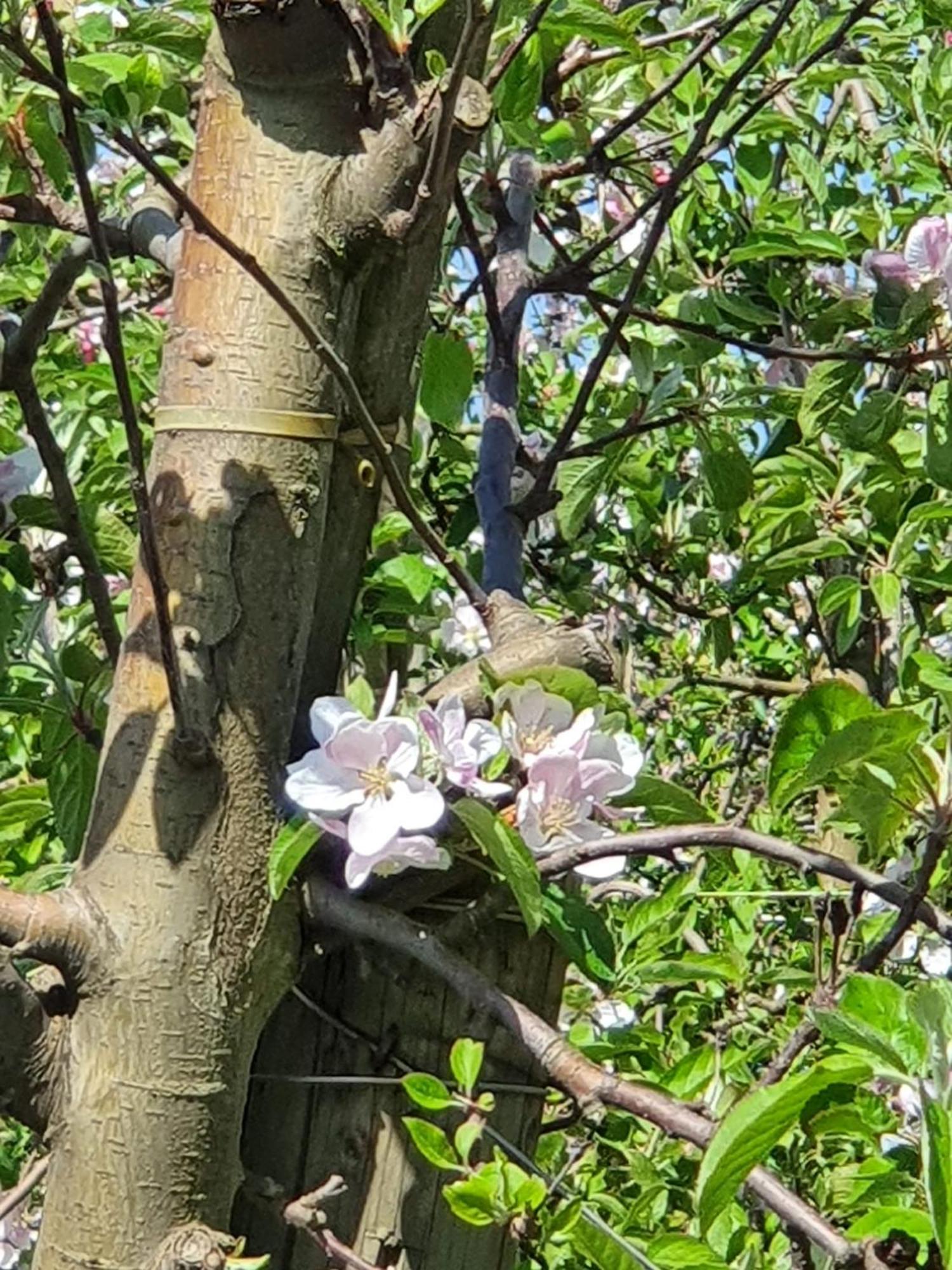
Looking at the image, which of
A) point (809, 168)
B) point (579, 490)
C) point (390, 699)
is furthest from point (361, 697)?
point (809, 168)

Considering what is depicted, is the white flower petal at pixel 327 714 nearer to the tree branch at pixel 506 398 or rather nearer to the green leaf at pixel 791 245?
the tree branch at pixel 506 398

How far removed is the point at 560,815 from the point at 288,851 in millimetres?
168

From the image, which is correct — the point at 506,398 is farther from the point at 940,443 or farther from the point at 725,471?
the point at 940,443

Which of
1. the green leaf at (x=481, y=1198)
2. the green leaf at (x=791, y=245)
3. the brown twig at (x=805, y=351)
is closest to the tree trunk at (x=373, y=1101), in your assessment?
the green leaf at (x=481, y=1198)

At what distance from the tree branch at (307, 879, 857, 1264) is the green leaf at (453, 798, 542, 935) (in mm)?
78

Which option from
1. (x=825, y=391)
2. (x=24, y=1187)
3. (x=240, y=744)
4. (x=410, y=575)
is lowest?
(x=24, y=1187)

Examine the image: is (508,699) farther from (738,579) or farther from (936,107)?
(738,579)

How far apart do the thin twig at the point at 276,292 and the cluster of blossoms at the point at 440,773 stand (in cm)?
15

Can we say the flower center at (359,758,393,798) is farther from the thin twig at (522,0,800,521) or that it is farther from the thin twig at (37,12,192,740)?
the thin twig at (522,0,800,521)

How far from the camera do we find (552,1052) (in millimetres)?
973

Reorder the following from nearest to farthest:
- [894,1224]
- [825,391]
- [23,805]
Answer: [894,1224], [23,805], [825,391]

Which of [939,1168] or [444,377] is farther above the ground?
[444,377]

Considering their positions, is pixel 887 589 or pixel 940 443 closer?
pixel 940 443

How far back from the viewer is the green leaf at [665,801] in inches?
43.8
